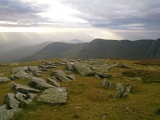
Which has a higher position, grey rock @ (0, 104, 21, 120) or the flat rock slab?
the flat rock slab

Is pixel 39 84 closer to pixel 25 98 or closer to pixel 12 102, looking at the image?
pixel 25 98

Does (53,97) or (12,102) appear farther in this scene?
(53,97)

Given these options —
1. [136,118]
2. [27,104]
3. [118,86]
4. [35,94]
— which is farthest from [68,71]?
[136,118]

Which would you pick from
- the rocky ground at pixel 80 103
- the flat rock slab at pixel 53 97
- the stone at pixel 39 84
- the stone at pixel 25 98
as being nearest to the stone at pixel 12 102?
the rocky ground at pixel 80 103

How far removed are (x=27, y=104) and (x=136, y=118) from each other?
510 inches

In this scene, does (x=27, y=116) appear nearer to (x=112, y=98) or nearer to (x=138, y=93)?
(x=112, y=98)

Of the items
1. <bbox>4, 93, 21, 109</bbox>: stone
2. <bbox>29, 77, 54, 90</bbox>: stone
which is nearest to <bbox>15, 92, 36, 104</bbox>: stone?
<bbox>4, 93, 21, 109</bbox>: stone

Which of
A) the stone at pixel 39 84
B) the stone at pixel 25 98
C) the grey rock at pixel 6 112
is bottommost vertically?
the grey rock at pixel 6 112

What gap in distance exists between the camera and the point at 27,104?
2294 centimetres

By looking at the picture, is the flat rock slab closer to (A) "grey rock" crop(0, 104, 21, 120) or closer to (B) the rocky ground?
(B) the rocky ground

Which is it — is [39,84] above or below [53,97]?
above

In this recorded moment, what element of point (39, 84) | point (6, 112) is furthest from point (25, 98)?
point (39, 84)

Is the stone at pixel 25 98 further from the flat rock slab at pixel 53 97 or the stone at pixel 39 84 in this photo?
the stone at pixel 39 84

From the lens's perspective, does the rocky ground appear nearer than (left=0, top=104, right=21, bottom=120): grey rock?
No
